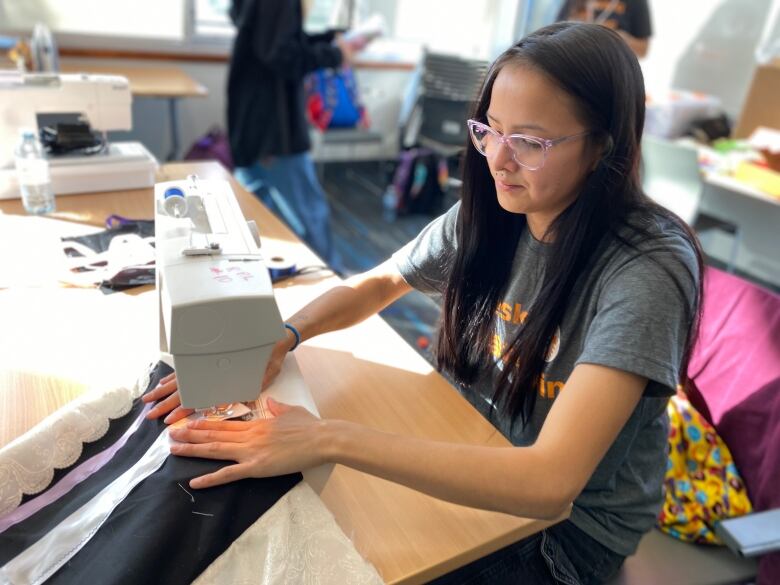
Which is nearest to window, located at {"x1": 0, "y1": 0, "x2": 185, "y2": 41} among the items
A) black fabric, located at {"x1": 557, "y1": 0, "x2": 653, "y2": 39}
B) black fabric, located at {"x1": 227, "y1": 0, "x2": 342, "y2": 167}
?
black fabric, located at {"x1": 227, "y1": 0, "x2": 342, "y2": 167}

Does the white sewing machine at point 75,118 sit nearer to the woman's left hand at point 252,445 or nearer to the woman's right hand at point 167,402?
the woman's right hand at point 167,402

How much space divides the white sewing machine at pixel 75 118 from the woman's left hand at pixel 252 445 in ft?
3.99

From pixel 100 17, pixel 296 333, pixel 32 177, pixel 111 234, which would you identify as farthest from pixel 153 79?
pixel 296 333

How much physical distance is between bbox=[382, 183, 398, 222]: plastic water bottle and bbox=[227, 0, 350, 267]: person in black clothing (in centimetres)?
131

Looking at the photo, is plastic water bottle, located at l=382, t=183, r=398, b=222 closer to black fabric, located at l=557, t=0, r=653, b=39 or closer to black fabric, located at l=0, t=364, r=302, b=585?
black fabric, located at l=557, t=0, r=653, b=39

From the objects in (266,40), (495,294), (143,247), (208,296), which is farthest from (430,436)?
(266,40)

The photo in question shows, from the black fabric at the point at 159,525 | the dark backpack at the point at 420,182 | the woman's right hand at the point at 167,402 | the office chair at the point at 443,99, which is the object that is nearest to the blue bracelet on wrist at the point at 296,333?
the woman's right hand at the point at 167,402

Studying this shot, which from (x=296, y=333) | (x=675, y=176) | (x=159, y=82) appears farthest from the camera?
(x=159, y=82)

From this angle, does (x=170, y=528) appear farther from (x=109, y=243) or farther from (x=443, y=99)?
(x=443, y=99)

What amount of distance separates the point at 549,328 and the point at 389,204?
3.37 metres

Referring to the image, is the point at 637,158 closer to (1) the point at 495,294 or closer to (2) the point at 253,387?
(1) the point at 495,294

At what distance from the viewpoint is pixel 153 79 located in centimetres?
342

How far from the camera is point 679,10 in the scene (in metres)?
3.79

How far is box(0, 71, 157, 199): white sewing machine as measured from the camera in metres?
1.62
